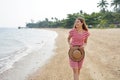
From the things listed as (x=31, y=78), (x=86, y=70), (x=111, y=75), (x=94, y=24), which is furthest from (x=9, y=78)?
(x=94, y=24)

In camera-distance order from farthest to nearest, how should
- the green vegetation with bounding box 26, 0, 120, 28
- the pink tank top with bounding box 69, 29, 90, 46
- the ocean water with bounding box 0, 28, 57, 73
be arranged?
the green vegetation with bounding box 26, 0, 120, 28, the ocean water with bounding box 0, 28, 57, 73, the pink tank top with bounding box 69, 29, 90, 46

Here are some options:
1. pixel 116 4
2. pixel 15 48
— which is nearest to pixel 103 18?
pixel 116 4

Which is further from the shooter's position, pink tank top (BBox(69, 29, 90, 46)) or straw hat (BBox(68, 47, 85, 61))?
pink tank top (BBox(69, 29, 90, 46))

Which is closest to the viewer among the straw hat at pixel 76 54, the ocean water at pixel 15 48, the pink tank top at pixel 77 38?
the straw hat at pixel 76 54

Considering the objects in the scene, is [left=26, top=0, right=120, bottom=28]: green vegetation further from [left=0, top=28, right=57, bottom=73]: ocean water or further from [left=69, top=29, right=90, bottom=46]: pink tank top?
[left=69, top=29, right=90, bottom=46]: pink tank top

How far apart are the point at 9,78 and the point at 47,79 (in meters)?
1.56

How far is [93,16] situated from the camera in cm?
8581

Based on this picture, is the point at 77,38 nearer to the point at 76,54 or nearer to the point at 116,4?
the point at 76,54

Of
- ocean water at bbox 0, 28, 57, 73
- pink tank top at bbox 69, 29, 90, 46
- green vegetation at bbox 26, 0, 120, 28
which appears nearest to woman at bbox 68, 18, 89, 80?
pink tank top at bbox 69, 29, 90, 46

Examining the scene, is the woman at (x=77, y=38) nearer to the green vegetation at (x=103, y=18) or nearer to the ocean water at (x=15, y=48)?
the ocean water at (x=15, y=48)

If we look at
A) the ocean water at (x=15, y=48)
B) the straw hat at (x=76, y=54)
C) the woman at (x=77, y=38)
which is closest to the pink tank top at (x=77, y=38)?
the woman at (x=77, y=38)

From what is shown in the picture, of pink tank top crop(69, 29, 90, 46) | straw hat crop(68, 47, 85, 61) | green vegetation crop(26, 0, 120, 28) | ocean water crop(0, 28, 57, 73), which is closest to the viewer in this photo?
straw hat crop(68, 47, 85, 61)

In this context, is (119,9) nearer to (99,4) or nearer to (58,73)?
(99,4)

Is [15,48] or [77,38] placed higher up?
[77,38]
